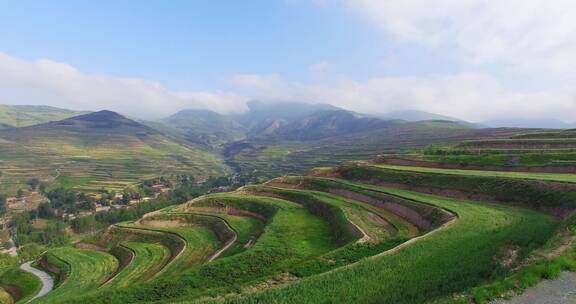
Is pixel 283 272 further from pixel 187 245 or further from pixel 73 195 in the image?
pixel 73 195

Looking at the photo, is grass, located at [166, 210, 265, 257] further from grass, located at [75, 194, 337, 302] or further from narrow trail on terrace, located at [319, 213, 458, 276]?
narrow trail on terrace, located at [319, 213, 458, 276]

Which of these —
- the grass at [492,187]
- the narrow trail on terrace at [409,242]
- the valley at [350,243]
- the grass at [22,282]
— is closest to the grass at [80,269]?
the valley at [350,243]

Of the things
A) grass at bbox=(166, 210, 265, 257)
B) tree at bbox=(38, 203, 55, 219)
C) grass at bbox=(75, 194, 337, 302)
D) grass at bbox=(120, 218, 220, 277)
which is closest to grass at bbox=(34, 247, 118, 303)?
grass at bbox=(120, 218, 220, 277)

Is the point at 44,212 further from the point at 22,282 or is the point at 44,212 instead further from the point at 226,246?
the point at 226,246

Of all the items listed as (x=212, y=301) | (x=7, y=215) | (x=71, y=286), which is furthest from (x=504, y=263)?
(x=7, y=215)

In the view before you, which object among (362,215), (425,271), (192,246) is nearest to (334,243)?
(362,215)

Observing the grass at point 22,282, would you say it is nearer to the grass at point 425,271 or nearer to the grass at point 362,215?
the grass at point 362,215
